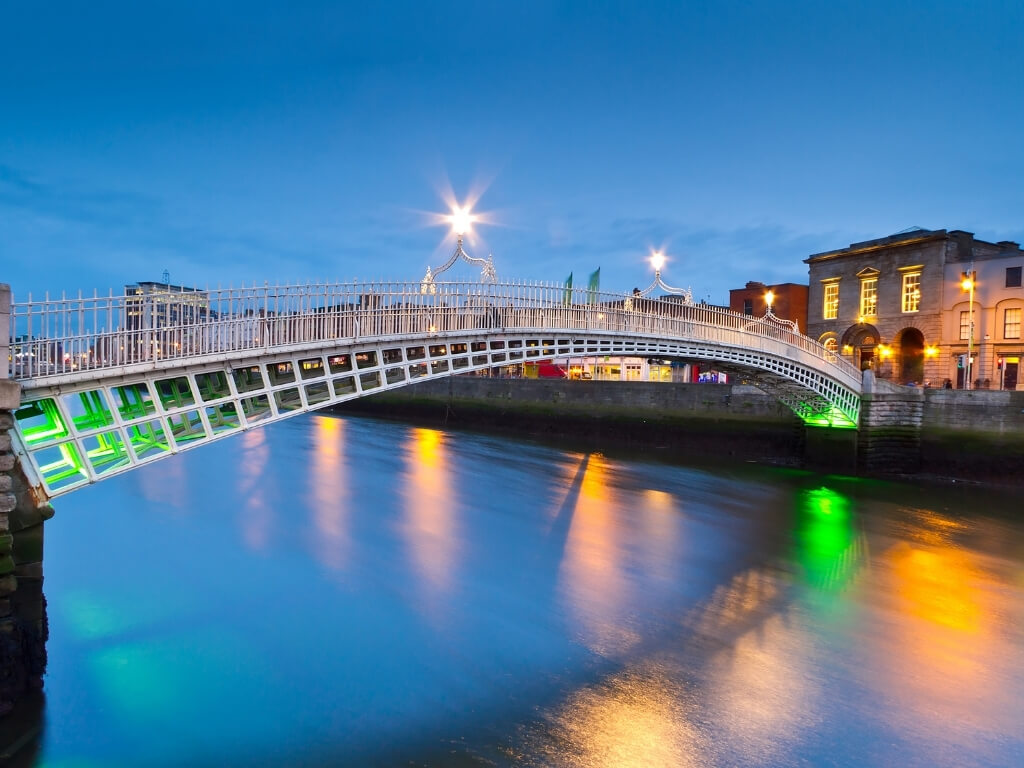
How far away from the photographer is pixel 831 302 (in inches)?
1443

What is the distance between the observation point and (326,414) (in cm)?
4706

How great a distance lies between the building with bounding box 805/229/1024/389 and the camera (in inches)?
1167

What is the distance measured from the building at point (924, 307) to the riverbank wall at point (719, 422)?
543cm

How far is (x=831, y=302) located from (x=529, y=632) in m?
32.1

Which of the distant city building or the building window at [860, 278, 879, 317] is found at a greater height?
the building window at [860, 278, 879, 317]

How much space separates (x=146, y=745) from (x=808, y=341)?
20.7 metres

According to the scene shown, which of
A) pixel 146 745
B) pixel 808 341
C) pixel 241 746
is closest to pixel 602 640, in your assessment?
pixel 241 746

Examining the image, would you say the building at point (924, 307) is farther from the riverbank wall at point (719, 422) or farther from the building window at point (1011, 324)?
the riverbank wall at point (719, 422)

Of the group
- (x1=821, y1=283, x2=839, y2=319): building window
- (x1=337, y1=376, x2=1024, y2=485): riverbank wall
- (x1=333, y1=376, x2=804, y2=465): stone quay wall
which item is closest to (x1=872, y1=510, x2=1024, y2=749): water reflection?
(x1=337, y1=376, x2=1024, y2=485): riverbank wall

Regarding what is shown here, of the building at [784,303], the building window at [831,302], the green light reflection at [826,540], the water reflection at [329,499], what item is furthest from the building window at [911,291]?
the water reflection at [329,499]

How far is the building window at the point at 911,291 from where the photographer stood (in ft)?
106

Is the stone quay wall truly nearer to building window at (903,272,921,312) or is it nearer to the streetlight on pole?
the streetlight on pole

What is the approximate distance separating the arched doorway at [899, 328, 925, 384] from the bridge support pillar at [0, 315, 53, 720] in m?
34.7

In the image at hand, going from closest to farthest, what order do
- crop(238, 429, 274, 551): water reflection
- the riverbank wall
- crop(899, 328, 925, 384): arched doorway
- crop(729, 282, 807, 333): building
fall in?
crop(238, 429, 274, 551): water reflection → the riverbank wall → crop(899, 328, 925, 384): arched doorway → crop(729, 282, 807, 333): building
